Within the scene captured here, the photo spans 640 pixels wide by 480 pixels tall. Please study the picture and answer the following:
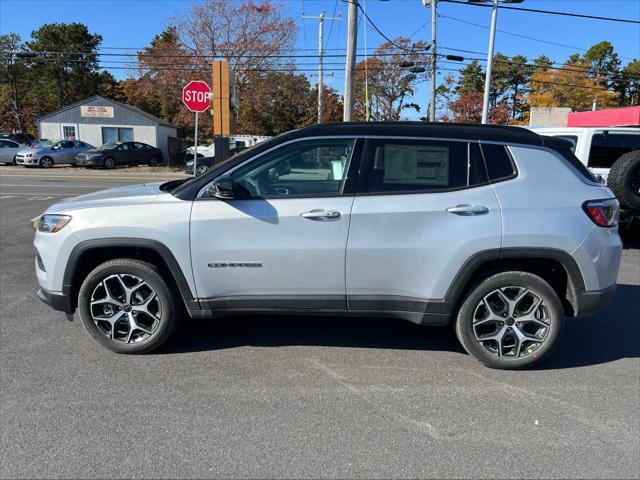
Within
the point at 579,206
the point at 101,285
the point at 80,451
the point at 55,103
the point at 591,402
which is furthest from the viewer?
the point at 55,103

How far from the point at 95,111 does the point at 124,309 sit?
1274 inches

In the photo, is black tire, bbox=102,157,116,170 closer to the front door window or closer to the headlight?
the headlight

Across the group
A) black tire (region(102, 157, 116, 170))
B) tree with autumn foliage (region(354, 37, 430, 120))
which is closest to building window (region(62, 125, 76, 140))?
black tire (region(102, 157, 116, 170))

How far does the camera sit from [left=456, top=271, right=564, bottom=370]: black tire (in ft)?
11.8

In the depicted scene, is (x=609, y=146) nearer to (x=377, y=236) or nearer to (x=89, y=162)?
(x=377, y=236)

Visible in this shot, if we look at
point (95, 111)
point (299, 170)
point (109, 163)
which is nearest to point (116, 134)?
point (95, 111)

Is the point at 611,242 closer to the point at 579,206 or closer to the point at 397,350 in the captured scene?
the point at 579,206

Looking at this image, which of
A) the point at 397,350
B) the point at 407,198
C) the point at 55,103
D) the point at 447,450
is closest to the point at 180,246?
the point at 407,198

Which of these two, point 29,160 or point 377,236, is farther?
point 29,160

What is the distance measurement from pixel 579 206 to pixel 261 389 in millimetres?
2696

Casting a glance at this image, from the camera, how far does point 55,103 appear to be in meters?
55.5

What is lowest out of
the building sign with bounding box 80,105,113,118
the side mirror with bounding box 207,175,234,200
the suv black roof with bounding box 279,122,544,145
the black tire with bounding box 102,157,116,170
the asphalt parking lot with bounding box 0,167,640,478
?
the asphalt parking lot with bounding box 0,167,640,478

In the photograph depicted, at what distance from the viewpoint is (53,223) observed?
3758mm

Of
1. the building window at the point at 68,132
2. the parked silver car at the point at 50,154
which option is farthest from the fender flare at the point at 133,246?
the building window at the point at 68,132
